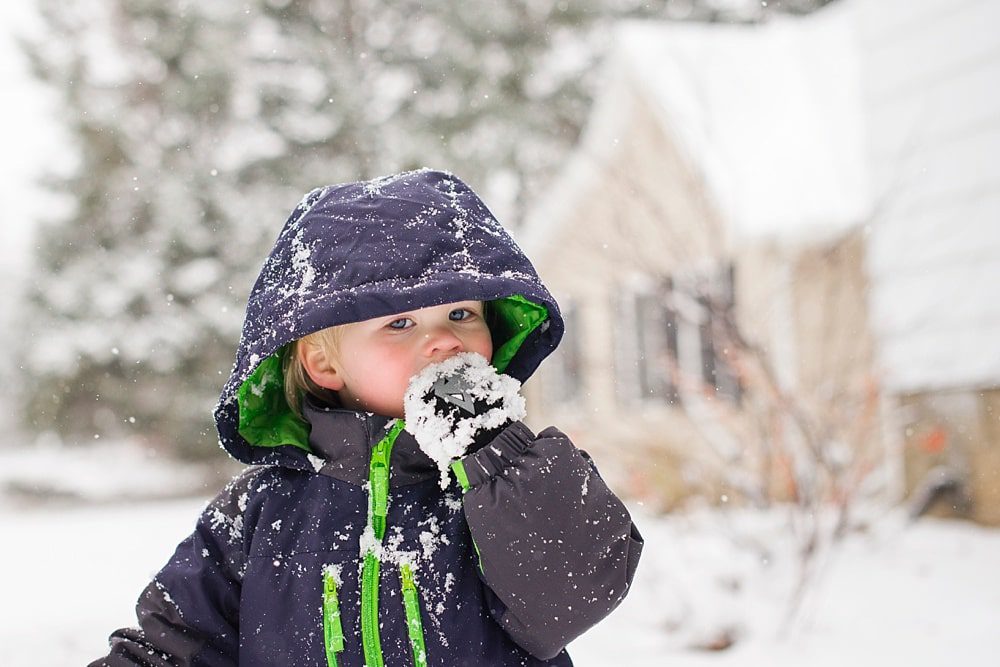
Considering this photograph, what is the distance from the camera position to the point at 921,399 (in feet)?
25.1

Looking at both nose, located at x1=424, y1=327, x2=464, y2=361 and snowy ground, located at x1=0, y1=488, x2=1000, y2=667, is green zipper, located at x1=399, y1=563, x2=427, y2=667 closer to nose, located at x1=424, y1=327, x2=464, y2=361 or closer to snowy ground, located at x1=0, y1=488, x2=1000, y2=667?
nose, located at x1=424, y1=327, x2=464, y2=361

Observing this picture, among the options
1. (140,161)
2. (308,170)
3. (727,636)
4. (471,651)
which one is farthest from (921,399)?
(140,161)

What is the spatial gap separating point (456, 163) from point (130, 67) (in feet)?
20.9

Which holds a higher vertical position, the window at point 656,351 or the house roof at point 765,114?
the house roof at point 765,114

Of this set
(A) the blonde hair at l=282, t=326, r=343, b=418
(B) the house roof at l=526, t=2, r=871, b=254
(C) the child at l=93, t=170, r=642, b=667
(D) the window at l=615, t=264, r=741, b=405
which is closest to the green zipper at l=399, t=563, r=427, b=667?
(C) the child at l=93, t=170, r=642, b=667

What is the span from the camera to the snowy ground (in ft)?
15.2

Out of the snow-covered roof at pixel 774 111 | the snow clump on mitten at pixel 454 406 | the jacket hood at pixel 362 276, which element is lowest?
the snow clump on mitten at pixel 454 406

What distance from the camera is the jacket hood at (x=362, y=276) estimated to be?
177cm

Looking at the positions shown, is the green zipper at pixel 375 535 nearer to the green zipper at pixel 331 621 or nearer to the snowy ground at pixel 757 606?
the green zipper at pixel 331 621

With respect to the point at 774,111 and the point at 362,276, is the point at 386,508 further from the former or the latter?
the point at 774,111

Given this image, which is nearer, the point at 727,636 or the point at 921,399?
the point at 727,636

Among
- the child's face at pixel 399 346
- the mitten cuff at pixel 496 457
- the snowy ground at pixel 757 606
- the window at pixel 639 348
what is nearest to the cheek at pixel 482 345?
the child's face at pixel 399 346

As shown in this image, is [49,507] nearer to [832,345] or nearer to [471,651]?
[832,345]

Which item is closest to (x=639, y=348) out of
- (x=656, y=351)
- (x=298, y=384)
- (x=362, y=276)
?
(x=656, y=351)
